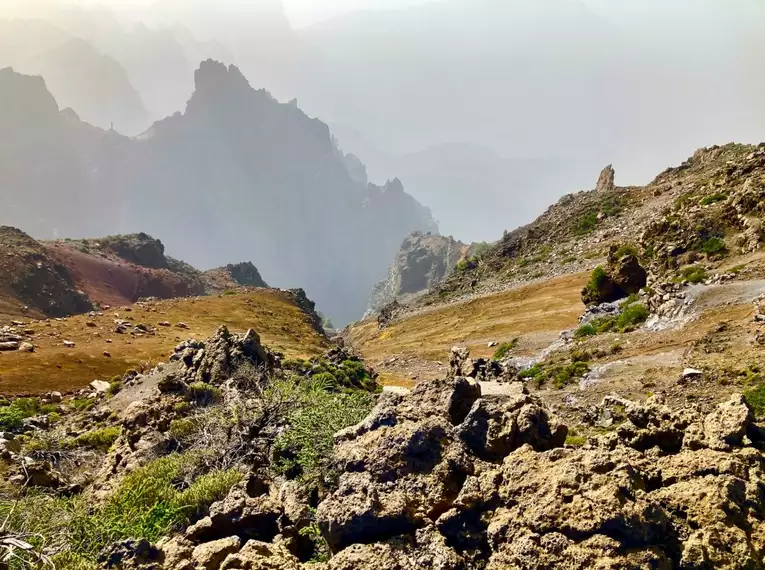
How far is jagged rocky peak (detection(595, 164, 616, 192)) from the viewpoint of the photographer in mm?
77113

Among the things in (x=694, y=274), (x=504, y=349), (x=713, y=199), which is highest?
(x=713, y=199)

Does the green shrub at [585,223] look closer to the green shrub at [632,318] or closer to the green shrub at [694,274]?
the green shrub at [694,274]

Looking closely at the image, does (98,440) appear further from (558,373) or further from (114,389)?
(558,373)

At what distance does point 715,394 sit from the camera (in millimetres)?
12383

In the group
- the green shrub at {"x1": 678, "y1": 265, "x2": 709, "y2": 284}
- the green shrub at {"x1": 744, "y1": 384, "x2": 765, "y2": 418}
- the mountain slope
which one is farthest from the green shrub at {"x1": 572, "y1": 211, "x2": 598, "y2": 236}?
the green shrub at {"x1": 744, "y1": 384, "x2": 765, "y2": 418}

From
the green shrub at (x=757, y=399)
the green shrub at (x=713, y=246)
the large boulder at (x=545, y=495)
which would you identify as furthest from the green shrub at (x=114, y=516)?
the green shrub at (x=713, y=246)

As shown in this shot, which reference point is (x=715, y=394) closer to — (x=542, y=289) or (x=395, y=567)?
(x=395, y=567)

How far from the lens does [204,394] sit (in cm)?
1733

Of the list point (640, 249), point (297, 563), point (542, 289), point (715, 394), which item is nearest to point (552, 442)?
point (297, 563)

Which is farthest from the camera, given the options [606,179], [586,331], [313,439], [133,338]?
[606,179]

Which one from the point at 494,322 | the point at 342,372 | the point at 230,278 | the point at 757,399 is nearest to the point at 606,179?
the point at 494,322

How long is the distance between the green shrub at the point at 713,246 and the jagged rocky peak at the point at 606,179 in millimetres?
55299

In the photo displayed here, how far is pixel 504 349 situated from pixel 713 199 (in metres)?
16.5

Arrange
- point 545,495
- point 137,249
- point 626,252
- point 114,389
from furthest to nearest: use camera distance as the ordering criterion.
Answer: point 137,249 → point 626,252 → point 114,389 → point 545,495
